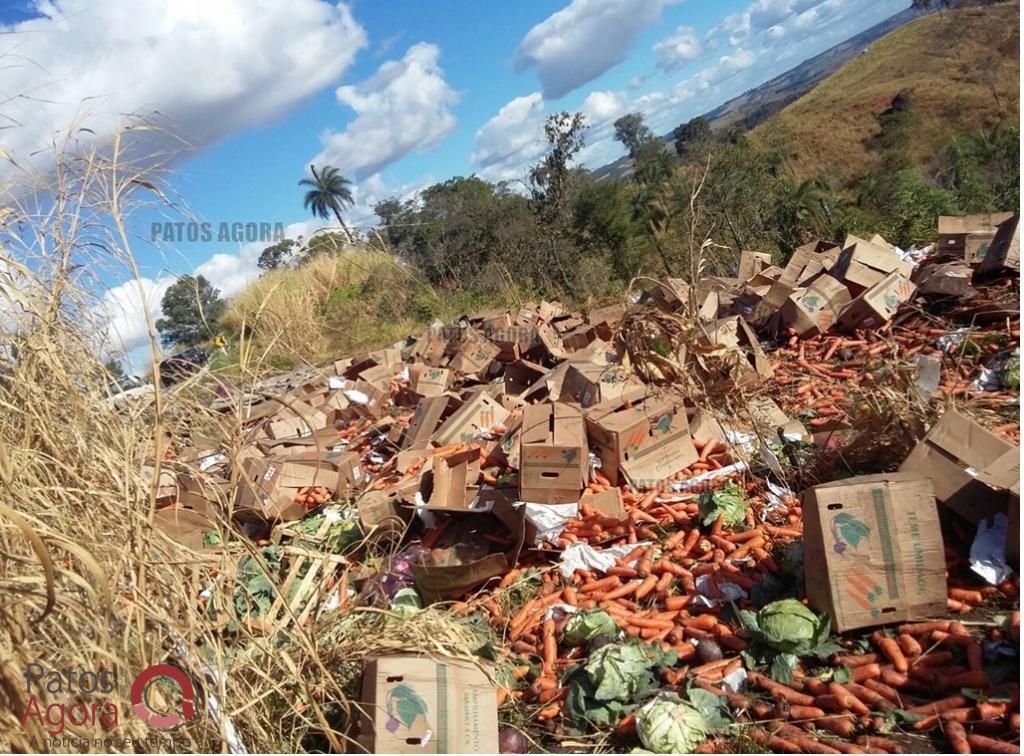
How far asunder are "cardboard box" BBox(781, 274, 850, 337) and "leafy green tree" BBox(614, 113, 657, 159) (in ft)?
174

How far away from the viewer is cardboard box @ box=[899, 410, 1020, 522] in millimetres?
2967

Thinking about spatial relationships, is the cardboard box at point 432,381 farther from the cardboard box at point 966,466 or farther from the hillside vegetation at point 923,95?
the hillside vegetation at point 923,95

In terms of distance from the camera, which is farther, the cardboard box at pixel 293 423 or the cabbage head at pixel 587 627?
the cardboard box at pixel 293 423

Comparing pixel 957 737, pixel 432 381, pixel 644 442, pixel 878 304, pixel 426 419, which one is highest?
pixel 432 381

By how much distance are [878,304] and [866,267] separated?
599mm

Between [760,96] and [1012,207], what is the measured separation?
7026cm

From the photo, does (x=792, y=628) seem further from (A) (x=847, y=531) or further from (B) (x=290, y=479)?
(B) (x=290, y=479)

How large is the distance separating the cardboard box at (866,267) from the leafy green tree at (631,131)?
52.6m

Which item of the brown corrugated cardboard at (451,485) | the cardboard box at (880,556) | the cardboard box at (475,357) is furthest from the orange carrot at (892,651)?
the cardboard box at (475,357)

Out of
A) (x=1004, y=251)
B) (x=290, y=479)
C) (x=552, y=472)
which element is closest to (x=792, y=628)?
(x=552, y=472)

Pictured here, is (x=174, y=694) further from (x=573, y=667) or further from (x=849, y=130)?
(x=849, y=130)

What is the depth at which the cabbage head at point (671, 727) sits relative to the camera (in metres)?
2.37

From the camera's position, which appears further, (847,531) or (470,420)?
(470,420)

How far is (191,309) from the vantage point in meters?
2.51
